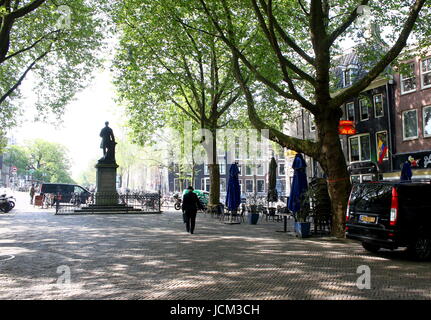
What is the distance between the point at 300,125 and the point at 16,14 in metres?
30.8

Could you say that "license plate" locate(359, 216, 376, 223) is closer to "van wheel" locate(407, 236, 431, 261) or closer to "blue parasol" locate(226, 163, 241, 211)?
"van wheel" locate(407, 236, 431, 261)

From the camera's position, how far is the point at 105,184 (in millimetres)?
25484

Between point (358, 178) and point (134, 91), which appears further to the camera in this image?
point (358, 178)

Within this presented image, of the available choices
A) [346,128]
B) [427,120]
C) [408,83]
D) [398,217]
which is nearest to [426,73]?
[408,83]

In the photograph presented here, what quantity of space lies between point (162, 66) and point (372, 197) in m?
18.5

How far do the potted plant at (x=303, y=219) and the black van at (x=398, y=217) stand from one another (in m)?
3.87

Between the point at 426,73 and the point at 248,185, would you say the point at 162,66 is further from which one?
the point at 248,185

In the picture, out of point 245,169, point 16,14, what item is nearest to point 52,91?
point 16,14

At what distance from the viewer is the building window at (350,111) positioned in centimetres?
3284

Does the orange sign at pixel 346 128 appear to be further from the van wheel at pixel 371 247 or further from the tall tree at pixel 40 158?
the tall tree at pixel 40 158

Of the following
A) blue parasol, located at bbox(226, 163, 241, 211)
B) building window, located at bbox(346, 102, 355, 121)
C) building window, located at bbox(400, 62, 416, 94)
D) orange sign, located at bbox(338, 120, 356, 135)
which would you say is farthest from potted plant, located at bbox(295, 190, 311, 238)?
building window, located at bbox(346, 102, 355, 121)

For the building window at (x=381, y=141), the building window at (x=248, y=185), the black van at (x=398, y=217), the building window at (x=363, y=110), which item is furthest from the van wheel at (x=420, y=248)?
the building window at (x=248, y=185)
